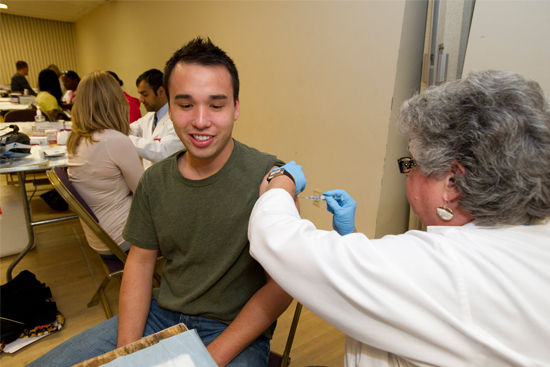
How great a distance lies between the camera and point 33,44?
956cm

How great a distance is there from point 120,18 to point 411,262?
289 inches

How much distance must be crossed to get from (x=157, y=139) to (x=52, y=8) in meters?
8.08

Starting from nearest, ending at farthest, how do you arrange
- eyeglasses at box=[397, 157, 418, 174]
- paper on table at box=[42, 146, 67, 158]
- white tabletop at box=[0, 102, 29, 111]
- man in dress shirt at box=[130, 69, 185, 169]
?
eyeglasses at box=[397, 157, 418, 174], paper on table at box=[42, 146, 67, 158], man in dress shirt at box=[130, 69, 185, 169], white tabletop at box=[0, 102, 29, 111]

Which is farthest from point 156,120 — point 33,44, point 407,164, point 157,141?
point 33,44

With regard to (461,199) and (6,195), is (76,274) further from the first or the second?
(461,199)

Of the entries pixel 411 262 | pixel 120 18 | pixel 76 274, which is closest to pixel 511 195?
pixel 411 262

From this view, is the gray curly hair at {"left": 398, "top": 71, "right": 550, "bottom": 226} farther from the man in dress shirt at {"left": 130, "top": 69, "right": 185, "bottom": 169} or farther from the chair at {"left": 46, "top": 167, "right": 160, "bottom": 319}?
the man in dress shirt at {"left": 130, "top": 69, "right": 185, "bottom": 169}

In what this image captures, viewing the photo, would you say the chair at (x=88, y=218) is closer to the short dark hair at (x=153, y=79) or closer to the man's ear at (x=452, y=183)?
the man's ear at (x=452, y=183)

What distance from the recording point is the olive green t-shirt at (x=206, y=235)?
1.07 metres

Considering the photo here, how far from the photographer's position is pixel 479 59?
68.7 inches

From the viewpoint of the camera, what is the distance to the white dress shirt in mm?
2475

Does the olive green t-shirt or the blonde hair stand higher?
the blonde hair

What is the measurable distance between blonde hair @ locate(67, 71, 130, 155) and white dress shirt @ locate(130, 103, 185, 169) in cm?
39

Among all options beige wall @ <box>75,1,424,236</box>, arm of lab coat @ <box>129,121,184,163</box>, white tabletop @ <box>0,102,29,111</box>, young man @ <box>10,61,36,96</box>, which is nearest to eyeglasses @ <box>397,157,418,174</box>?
beige wall @ <box>75,1,424,236</box>
